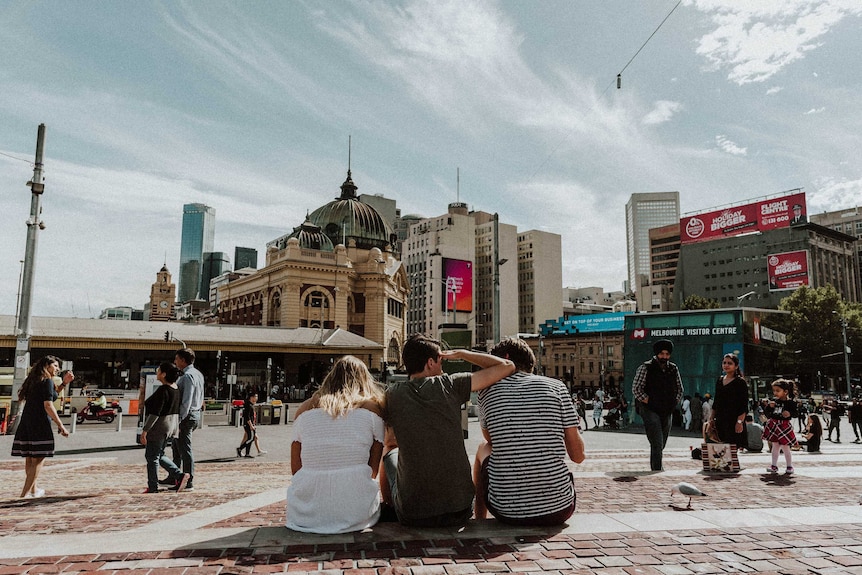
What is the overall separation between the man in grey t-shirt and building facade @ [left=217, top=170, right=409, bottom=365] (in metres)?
58.1

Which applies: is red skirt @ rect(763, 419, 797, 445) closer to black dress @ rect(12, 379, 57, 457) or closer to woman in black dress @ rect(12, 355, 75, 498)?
woman in black dress @ rect(12, 355, 75, 498)

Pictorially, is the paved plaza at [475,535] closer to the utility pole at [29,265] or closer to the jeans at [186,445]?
the jeans at [186,445]

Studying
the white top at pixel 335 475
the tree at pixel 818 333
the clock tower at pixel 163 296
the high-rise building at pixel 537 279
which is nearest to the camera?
the white top at pixel 335 475

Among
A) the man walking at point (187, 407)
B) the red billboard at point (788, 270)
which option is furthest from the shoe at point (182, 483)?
the red billboard at point (788, 270)

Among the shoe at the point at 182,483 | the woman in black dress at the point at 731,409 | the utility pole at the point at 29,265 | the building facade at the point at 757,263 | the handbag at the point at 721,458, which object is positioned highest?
the building facade at the point at 757,263

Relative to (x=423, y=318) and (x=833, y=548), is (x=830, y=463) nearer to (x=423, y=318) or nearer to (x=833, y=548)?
(x=833, y=548)

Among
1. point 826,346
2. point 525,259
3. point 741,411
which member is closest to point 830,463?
point 741,411

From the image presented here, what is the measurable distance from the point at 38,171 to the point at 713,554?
1990 centimetres

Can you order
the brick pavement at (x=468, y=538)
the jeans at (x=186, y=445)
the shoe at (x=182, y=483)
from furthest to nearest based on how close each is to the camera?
the jeans at (x=186, y=445) < the shoe at (x=182, y=483) < the brick pavement at (x=468, y=538)

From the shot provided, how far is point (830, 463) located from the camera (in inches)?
424

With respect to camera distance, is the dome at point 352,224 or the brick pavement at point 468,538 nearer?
the brick pavement at point 468,538

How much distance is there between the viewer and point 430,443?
429cm

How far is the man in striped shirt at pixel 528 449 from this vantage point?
4367mm

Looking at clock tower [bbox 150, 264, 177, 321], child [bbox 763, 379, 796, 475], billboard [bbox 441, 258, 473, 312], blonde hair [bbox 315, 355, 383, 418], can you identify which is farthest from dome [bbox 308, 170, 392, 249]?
blonde hair [bbox 315, 355, 383, 418]
